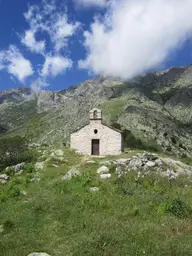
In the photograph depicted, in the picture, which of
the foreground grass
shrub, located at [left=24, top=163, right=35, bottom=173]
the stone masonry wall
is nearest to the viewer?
the foreground grass

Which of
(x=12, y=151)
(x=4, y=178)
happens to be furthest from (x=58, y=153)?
(x=4, y=178)

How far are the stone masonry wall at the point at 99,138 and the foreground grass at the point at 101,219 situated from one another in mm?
20738

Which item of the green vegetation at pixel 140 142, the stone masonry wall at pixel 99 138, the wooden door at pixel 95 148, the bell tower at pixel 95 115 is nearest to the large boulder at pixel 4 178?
the stone masonry wall at pixel 99 138

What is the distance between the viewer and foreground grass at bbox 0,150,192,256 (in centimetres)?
1180

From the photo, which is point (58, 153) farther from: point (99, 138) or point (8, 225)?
point (8, 225)

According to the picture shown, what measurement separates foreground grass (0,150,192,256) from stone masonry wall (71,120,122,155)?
20738 mm

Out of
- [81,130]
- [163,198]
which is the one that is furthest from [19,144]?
[163,198]

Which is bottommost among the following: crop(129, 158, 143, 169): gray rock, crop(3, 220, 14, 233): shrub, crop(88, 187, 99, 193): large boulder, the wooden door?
crop(3, 220, 14, 233): shrub

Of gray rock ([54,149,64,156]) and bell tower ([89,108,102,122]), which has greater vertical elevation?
bell tower ([89,108,102,122])

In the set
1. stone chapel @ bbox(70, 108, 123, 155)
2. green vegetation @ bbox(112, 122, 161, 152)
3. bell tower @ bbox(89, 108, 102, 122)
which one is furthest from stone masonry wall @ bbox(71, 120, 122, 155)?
green vegetation @ bbox(112, 122, 161, 152)

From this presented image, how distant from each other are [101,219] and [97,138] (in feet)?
94.2

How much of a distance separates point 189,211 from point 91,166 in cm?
1743

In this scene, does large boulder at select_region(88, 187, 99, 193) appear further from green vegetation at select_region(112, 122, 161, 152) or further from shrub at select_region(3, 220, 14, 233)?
green vegetation at select_region(112, 122, 161, 152)

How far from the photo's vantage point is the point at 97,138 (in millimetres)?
43062
